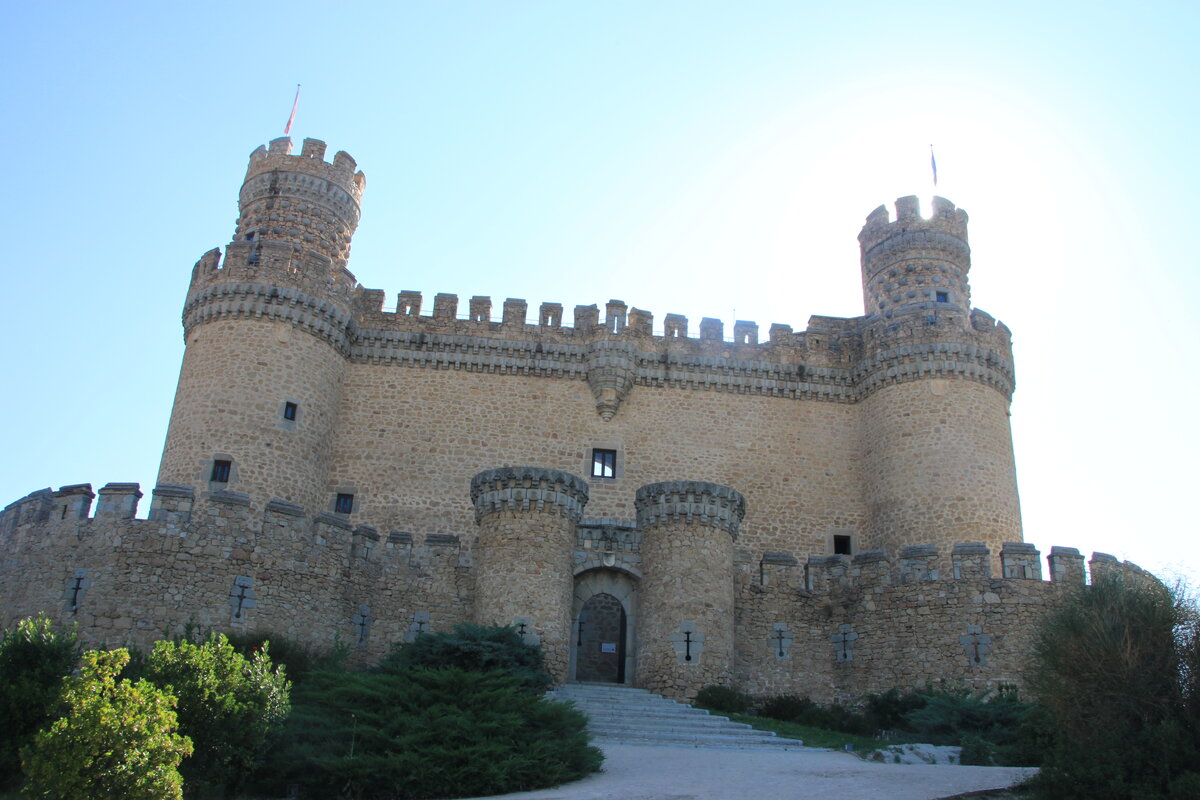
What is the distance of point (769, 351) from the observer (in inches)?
989

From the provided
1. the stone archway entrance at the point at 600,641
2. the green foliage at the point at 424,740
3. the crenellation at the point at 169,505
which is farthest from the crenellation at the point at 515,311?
the green foliage at the point at 424,740

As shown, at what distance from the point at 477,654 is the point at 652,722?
2497mm

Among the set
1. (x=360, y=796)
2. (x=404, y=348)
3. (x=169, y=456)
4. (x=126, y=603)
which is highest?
(x=404, y=348)

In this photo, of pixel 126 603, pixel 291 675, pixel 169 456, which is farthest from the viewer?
pixel 169 456

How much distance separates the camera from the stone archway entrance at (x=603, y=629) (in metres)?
18.0

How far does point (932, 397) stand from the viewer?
75.0ft

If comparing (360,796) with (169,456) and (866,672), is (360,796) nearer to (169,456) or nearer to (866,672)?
(866,672)

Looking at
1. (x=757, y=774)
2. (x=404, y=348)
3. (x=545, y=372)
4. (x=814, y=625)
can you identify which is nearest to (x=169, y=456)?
(x=404, y=348)

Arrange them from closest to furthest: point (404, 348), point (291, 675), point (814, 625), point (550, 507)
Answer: point (291, 675)
point (550, 507)
point (814, 625)
point (404, 348)

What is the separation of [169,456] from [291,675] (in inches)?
331

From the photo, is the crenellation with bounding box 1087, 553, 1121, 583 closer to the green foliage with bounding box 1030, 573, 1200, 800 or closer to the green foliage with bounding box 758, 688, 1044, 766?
the green foliage with bounding box 758, 688, 1044, 766

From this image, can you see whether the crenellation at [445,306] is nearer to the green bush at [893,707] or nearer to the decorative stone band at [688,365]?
the decorative stone band at [688,365]

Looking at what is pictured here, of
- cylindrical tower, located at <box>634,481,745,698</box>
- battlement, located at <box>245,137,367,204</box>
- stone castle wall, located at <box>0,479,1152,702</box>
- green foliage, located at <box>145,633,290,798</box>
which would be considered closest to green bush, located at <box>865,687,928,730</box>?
stone castle wall, located at <box>0,479,1152,702</box>

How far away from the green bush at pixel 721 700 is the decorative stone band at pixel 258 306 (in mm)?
11406
